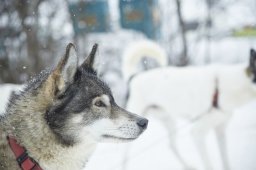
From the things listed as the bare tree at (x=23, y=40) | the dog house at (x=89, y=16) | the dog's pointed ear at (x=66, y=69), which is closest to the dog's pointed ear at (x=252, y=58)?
the dog's pointed ear at (x=66, y=69)

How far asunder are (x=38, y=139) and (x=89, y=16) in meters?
7.94

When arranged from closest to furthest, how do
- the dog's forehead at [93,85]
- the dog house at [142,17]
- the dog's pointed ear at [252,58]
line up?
the dog's forehead at [93,85] → the dog's pointed ear at [252,58] → the dog house at [142,17]

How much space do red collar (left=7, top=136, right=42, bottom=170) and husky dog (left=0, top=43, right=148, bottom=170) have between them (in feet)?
0.05

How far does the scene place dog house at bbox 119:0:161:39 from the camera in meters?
11.1

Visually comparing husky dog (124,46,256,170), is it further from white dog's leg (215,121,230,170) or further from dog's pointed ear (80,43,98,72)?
dog's pointed ear (80,43,98,72)

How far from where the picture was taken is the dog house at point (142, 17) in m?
11.1

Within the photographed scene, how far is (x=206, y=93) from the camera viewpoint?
4656 mm

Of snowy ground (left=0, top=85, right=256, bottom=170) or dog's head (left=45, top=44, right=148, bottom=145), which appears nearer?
dog's head (left=45, top=44, right=148, bottom=145)

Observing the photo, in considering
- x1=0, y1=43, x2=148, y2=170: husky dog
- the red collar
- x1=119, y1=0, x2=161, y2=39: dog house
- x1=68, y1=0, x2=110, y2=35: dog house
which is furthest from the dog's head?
x1=119, y1=0, x2=161, y2=39: dog house

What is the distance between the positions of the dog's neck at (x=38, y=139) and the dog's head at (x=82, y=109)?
0.13 ft

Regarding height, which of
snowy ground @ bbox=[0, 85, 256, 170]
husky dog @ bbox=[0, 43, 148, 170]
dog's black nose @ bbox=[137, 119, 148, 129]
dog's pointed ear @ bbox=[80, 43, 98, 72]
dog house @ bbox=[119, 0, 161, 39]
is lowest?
snowy ground @ bbox=[0, 85, 256, 170]

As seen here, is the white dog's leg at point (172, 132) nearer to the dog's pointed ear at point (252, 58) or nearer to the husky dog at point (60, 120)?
the dog's pointed ear at point (252, 58)

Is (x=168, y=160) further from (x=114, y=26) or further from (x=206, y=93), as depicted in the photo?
(x=114, y=26)

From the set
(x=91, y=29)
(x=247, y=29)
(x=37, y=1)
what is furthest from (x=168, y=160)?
(x=247, y=29)
